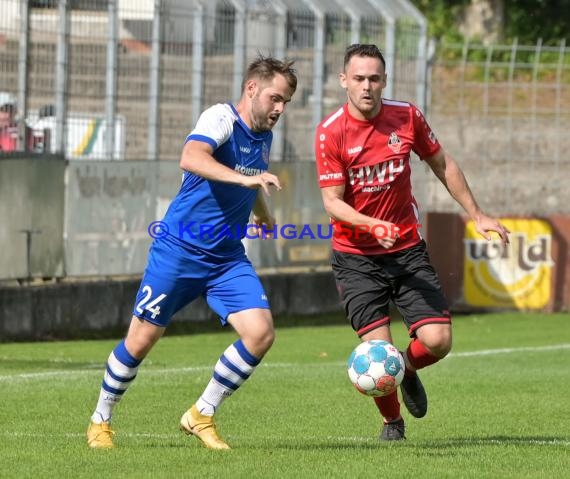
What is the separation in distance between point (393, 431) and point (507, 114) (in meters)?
12.8

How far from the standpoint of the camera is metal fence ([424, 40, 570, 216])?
821 inches

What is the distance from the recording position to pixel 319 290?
66.2 ft

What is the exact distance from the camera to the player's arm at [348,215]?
8305mm

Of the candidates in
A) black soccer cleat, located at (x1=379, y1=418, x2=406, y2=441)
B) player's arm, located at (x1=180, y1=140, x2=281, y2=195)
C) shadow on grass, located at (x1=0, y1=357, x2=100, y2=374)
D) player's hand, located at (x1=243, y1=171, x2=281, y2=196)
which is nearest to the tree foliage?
shadow on grass, located at (x1=0, y1=357, x2=100, y2=374)

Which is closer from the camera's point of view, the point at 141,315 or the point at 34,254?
the point at 141,315

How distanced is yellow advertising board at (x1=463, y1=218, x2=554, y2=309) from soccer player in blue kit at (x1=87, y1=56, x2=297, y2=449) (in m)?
12.7

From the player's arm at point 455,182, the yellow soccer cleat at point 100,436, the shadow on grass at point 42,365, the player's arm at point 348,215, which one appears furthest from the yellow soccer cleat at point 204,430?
the shadow on grass at point 42,365

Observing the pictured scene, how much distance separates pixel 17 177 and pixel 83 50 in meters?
1.81

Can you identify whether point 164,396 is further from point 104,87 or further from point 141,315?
point 104,87

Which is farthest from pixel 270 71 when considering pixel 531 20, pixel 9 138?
pixel 531 20

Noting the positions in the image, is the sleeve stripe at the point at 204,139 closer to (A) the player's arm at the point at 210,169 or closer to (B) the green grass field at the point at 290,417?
(A) the player's arm at the point at 210,169

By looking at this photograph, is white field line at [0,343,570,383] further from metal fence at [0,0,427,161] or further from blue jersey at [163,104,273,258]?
blue jersey at [163,104,273,258]

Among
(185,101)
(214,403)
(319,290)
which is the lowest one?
(319,290)

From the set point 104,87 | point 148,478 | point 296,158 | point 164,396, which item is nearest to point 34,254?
point 104,87
